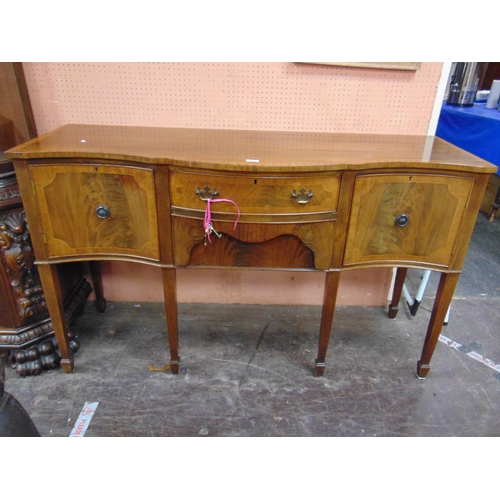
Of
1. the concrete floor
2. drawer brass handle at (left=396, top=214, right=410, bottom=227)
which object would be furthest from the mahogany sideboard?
the concrete floor

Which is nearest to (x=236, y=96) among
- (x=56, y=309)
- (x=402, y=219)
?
(x=402, y=219)

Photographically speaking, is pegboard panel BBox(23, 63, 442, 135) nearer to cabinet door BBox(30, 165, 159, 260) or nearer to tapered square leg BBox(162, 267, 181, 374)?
cabinet door BBox(30, 165, 159, 260)

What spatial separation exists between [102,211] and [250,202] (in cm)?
52

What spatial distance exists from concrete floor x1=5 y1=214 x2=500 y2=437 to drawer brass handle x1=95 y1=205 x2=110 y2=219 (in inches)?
28.8

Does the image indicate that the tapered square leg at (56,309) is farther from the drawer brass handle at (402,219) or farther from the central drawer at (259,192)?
the drawer brass handle at (402,219)

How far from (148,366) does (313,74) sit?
147cm

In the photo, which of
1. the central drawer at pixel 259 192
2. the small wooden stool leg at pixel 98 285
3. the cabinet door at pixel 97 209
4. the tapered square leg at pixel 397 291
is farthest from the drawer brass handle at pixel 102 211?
the tapered square leg at pixel 397 291

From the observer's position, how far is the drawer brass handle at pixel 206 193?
1.26 meters

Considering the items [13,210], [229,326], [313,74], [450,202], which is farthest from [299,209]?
[13,210]

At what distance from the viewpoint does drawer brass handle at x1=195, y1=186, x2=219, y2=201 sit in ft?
4.12

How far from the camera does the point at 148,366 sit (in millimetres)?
1704

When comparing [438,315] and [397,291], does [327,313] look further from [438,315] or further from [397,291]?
[397,291]

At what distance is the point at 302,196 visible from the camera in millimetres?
1258
